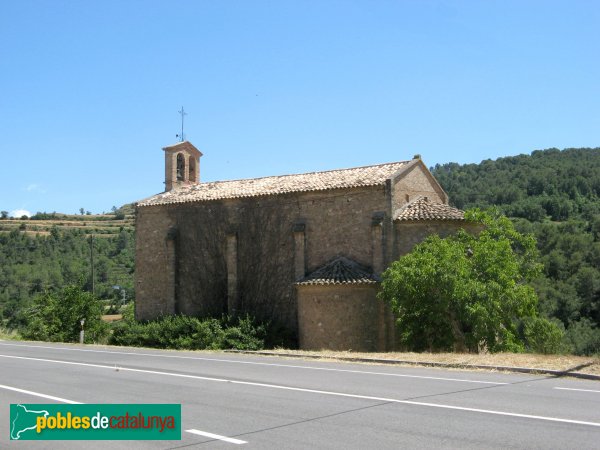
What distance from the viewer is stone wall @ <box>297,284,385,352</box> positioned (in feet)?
78.6

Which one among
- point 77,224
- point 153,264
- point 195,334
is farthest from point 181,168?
point 77,224

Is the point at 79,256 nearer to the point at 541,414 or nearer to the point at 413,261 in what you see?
the point at 413,261

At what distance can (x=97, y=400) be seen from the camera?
10094mm

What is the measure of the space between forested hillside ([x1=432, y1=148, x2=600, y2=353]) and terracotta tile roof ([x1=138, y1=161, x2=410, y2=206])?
15.0 m

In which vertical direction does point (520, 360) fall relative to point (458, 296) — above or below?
below

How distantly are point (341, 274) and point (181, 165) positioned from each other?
549 inches

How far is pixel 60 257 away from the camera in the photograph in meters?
82.1

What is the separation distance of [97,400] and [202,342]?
15628 mm

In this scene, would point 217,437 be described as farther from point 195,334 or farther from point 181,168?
point 181,168

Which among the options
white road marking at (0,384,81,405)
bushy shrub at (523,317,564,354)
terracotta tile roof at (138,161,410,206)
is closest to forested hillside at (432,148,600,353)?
bushy shrub at (523,317,564,354)

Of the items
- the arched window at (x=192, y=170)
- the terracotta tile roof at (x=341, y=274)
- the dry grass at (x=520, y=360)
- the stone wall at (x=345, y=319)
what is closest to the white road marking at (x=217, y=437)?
the dry grass at (x=520, y=360)

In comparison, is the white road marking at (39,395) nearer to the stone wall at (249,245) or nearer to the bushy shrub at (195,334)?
the bushy shrub at (195,334)

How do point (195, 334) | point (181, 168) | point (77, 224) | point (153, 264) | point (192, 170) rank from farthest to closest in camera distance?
1. point (77, 224)
2. point (192, 170)
3. point (181, 168)
4. point (153, 264)
5. point (195, 334)

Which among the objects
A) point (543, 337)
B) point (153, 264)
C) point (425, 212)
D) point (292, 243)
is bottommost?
point (543, 337)
